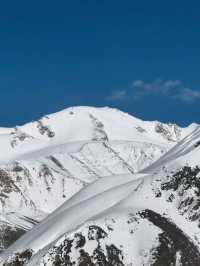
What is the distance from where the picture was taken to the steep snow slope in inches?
1911

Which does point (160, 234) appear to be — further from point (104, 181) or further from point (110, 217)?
point (104, 181)

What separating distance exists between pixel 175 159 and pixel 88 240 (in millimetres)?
10280

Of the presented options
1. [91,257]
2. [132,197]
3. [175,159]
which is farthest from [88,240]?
[175,159]

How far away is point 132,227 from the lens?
5044cm

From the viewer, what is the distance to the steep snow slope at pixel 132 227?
1911 inches

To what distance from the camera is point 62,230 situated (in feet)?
170

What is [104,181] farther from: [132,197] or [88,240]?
[88,240]

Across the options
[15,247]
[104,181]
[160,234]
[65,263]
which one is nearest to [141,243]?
[160,234]

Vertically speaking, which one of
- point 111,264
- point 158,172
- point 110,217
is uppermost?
point 158,172

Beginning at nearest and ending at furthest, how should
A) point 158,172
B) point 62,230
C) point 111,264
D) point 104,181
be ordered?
point 111,264 → point 62,230 → point 158,172 → point 104,181

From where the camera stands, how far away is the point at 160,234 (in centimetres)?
4969

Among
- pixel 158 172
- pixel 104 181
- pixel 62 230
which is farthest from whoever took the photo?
pixel 104 181

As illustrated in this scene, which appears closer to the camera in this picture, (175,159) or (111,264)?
(111,264)

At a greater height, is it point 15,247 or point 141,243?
point 15,247
